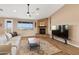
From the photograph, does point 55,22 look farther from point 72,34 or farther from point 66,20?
point 72,34

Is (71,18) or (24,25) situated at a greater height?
(71,18)

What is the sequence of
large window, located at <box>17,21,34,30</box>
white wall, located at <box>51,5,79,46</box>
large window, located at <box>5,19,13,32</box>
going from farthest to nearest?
1. large window, located at <box>5,19,13,32</box>
2. large window, located at <box>17,21,34,30</box>
3. white wall, located at <box>51,5,79,46</box>

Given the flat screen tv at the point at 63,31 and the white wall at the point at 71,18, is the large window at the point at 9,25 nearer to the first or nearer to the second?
the white wall at the point at 71,18

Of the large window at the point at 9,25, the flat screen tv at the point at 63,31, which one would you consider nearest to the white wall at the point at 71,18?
the flat screen tv at the point at 63,31

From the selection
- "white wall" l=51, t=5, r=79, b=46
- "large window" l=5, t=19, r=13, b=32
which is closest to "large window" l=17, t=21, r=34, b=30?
"large window" l=5, t=19, r=13, b=32

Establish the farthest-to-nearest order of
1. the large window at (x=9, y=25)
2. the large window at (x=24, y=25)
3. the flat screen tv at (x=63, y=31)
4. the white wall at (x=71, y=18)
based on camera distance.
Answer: the large window at (x=9, y=25) → the large window at (x=24, y=25) → the flat screen tv at (x=63, y=31) → the white wall at (x=71, y=18)

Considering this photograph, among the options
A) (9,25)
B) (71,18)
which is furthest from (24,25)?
(71,18)

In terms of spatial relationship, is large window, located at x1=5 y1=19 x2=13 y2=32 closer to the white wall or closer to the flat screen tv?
the white wall

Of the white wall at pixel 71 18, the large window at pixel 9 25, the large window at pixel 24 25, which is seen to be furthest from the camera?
the large window at pixel 9 25

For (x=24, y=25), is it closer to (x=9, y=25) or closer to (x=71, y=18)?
(x=9, y=25)

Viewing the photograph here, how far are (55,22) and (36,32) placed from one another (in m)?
1.21

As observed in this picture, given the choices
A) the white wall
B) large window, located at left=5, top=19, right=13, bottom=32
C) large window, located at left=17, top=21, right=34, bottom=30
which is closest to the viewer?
the white wall

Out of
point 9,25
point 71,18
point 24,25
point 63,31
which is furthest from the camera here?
point 9,25
